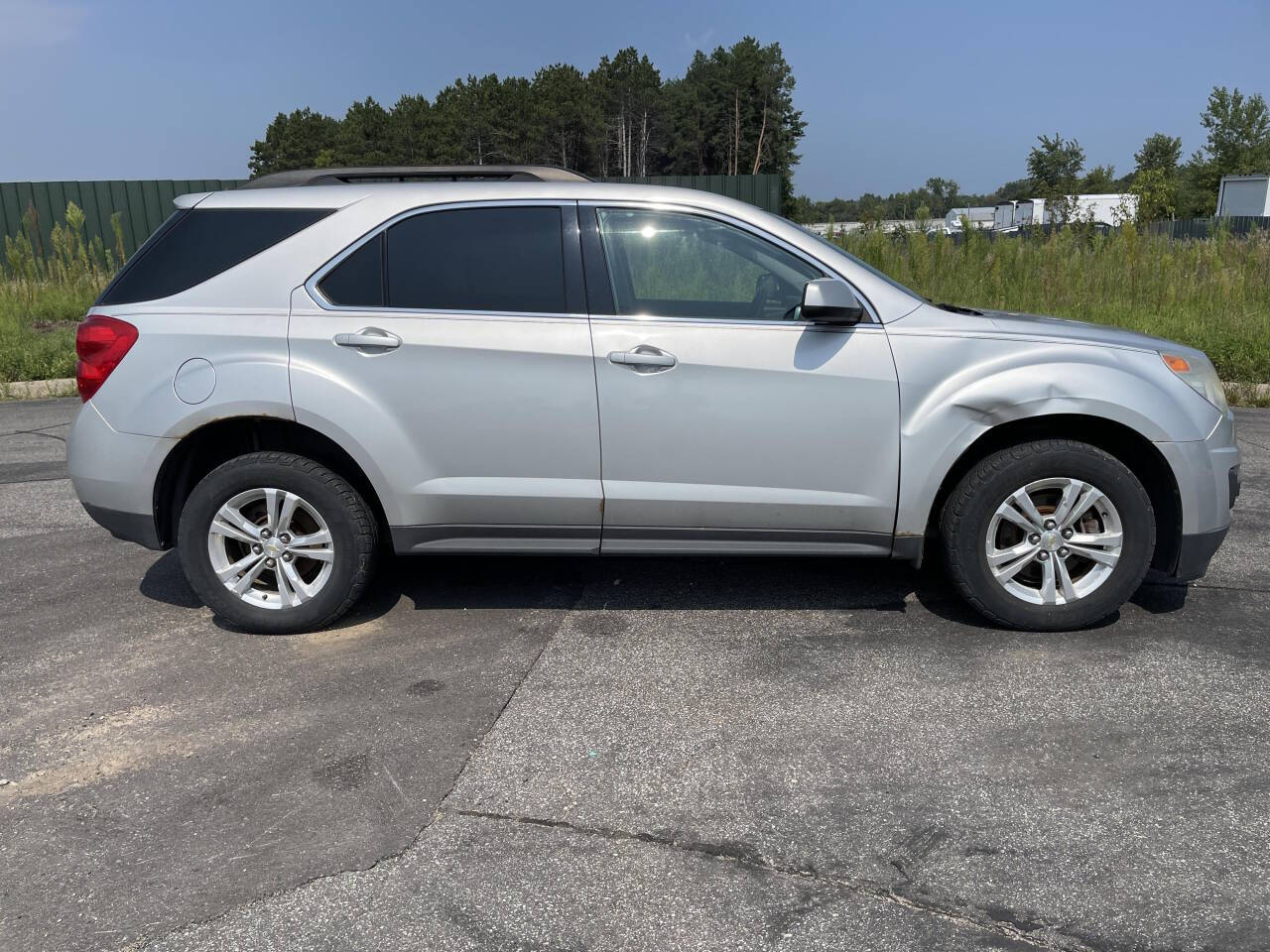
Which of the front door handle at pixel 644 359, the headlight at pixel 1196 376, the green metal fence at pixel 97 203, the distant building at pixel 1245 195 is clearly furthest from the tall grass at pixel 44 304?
the distant building at pixel 1245 195

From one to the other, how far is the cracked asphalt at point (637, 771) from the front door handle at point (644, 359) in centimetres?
118

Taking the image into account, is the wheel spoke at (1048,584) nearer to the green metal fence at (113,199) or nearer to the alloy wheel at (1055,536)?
the alloy wheel at (1055,536)

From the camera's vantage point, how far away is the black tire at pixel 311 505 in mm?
4418

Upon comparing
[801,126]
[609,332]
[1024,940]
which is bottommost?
[1024,940]

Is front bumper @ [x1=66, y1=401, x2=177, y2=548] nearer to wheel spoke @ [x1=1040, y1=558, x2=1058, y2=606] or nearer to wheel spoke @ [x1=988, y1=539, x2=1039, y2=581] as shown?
wheel spoke @ [x1=988, y1=539, x2=1039, y2=581]

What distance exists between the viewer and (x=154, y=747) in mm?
3578

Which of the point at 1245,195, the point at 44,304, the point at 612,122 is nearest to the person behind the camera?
the point at 44,304

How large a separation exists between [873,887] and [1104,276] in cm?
1247

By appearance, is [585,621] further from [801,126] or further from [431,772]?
[801,126]

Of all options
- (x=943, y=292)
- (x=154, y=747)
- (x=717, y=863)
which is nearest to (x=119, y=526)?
(x=154, y=747)

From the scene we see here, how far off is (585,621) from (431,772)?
1428 millimetres

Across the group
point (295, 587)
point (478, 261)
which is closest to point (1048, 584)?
point (478, 261)

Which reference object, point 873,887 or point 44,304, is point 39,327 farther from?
point 873,887

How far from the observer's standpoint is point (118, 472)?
4.46m
